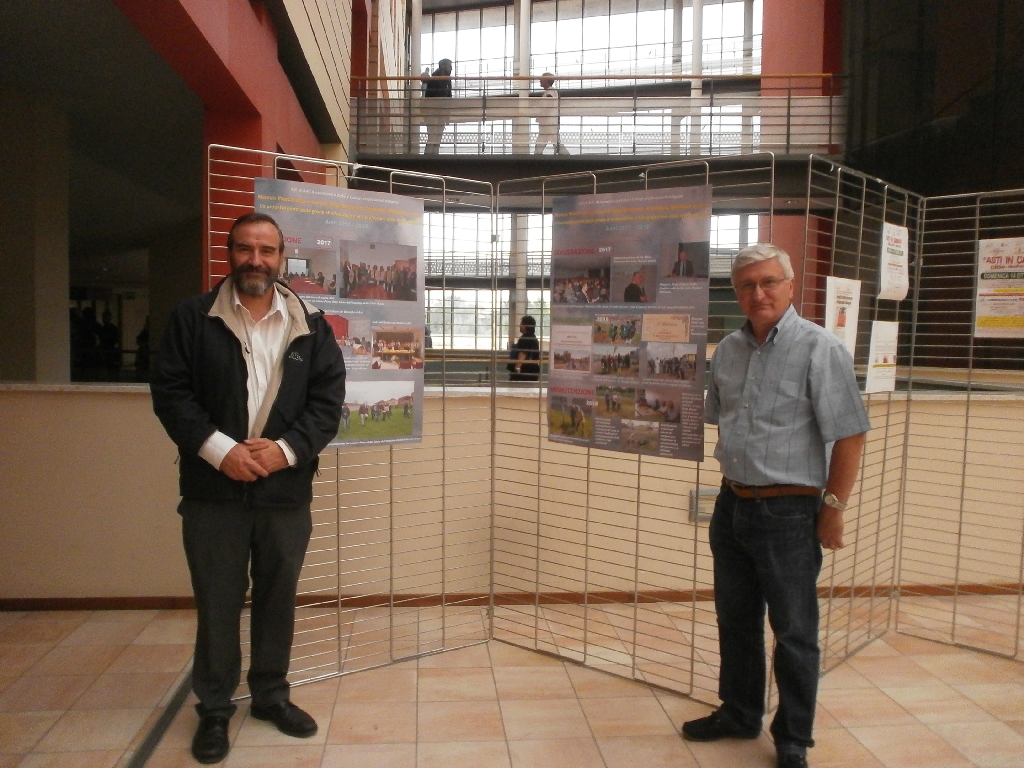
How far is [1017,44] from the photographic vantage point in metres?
5.36

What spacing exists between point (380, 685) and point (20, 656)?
1491 mm

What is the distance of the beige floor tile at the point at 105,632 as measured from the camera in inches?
123

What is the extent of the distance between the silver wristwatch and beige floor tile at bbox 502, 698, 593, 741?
110cm

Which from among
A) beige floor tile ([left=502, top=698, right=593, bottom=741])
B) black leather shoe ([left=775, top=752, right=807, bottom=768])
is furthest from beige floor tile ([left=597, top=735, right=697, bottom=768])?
black leather shoe ([left=775, top=752, right=807, bottom=768])

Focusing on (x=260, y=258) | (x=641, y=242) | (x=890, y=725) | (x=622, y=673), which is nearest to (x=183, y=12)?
(x=260, y=258)

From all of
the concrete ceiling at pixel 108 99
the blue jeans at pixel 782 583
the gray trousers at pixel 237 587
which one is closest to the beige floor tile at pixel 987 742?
the blue jeans at pixel 782 583

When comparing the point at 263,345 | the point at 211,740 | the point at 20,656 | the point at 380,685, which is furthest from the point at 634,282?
the point at 20,656

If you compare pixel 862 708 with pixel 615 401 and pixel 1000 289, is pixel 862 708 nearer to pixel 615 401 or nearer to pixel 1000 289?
pixel 615 401

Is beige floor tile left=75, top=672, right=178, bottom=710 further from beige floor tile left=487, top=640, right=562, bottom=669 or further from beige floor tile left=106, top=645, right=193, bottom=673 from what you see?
beige floor tile left=487, top=640, right=562, bottom=669

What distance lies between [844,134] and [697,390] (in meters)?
7.16

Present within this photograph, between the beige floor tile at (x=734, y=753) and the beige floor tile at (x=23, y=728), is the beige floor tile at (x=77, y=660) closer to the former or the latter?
the beige floor tile at (x=23, y=728)

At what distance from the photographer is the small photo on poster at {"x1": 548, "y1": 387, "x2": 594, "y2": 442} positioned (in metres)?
2.84

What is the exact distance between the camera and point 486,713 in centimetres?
260

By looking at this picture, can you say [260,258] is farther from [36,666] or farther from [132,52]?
[132,52]
